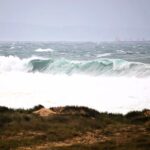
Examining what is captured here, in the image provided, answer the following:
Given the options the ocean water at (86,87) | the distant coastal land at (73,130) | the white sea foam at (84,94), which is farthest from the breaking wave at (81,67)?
the distant coastal land at (73,130)

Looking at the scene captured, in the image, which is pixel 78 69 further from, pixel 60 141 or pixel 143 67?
pixel 60 141

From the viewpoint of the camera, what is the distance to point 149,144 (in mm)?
10578

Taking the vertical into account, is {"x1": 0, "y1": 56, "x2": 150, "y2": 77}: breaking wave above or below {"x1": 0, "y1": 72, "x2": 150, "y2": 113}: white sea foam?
above

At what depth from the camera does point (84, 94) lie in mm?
27234

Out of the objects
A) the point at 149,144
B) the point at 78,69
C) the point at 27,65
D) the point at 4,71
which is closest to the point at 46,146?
the point at 149,144

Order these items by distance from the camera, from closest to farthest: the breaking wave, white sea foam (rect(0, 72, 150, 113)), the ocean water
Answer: white sea foam (rect(0, 72, 150, 113)), the ocean water, the breaking wave

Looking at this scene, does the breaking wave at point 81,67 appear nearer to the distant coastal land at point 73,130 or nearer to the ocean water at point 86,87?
the ocean water at point 86,87

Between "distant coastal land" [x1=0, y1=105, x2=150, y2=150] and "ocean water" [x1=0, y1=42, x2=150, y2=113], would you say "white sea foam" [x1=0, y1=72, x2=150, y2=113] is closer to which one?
"ocean water" [x1=0, y1=42, x2=150, y2=113]

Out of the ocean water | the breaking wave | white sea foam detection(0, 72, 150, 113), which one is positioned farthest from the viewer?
the breaking wave

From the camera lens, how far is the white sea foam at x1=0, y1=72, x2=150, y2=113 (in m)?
23.0

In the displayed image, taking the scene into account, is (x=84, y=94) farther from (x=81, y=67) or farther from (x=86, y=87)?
(x=81, y=67)

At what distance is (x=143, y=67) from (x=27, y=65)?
734 inches

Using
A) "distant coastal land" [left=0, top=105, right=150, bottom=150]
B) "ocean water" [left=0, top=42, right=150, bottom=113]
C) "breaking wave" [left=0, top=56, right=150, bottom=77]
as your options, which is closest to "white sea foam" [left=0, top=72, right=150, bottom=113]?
"ocean water" [left=0, top=42, right=150, bottom=113]

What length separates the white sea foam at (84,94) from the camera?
22972 mm
